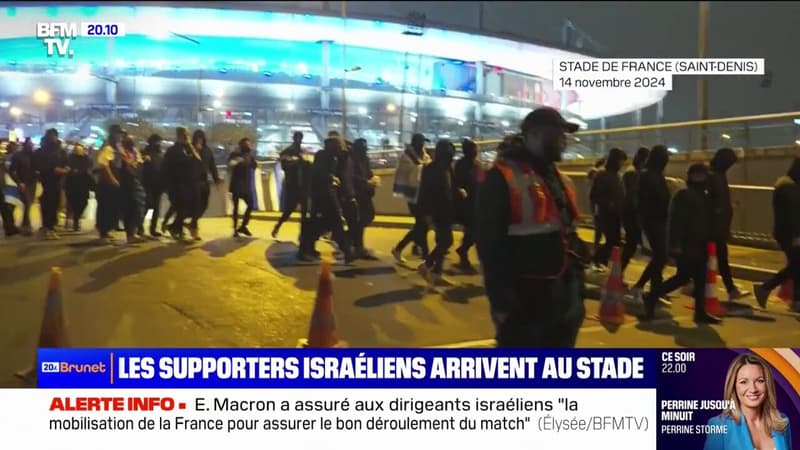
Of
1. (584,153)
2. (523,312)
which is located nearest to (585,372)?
(523,312)

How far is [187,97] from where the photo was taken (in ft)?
6.29

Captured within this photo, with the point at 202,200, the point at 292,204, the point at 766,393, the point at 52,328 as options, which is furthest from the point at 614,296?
the point at 52,328

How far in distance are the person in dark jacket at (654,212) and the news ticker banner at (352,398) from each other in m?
0.42

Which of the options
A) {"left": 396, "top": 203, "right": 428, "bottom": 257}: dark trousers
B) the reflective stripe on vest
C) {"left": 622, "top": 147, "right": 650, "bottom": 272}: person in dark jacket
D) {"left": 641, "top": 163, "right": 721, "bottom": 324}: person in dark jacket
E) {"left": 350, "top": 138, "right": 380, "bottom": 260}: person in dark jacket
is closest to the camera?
the reflective stripe on vest

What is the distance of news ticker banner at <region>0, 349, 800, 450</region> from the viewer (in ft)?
6.22

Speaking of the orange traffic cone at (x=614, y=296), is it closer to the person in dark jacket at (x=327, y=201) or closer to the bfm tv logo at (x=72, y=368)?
the person in dark jacket at (x=327, y=201)

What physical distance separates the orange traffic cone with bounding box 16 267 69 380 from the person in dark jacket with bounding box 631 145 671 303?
66.6 inches

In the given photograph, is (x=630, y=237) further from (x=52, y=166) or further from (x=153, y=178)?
(x=52, y=166)

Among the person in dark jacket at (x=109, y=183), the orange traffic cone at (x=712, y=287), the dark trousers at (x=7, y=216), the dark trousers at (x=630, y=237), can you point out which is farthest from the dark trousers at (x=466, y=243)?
the dark trousers at (x=7, y=216)

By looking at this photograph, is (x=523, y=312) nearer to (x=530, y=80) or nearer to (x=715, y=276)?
(x=530, y=80)

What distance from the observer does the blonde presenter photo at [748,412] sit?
6.45ft

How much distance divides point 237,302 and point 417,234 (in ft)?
1.92

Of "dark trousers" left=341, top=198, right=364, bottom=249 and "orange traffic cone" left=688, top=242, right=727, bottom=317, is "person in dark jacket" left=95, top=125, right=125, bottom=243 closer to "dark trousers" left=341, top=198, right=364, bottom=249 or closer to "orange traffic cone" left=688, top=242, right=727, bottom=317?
"dark trousers" left=341, top=198, right=364, bottom=249

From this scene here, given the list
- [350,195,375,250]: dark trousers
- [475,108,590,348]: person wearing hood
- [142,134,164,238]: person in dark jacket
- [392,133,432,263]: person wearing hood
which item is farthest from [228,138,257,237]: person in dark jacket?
[475,108,590,348]: person wearing hood
